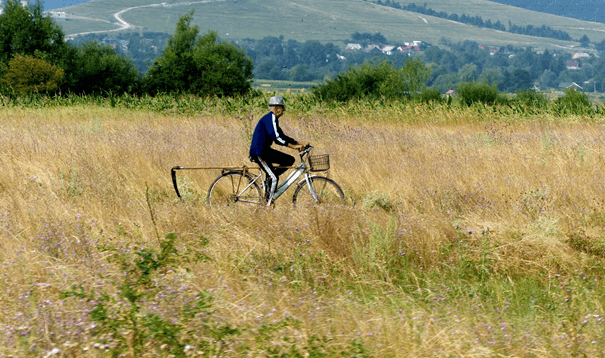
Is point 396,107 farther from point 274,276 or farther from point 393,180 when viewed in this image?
point 274,276

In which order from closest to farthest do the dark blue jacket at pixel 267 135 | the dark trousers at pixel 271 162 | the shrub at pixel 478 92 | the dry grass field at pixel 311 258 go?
the dry grass field at pixel 311 258 → the dark blue jacket at pixel 267 135 → the dark trousers at pixel 271 162 → the shrub at pixel 478 92

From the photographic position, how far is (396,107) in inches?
787

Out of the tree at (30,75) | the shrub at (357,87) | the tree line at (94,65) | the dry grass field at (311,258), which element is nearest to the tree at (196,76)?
the tree line at (94,65)

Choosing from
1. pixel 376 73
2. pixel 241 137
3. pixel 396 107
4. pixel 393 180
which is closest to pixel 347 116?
pixel 396 107

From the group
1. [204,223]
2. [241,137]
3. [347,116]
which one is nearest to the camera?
[204,223]

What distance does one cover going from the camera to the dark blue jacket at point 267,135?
731cm

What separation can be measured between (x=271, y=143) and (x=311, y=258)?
216cm

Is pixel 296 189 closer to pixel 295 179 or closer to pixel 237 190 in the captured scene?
pixel 295 179

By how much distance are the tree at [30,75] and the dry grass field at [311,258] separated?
1156 inches

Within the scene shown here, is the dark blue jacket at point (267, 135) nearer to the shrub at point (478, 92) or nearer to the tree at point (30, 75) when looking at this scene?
the shrub at point (478, 92)

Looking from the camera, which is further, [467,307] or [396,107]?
[396,107]

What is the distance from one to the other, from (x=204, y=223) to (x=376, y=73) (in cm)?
3333

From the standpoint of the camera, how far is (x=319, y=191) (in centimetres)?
784

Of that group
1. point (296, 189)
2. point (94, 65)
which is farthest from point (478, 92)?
point (94, 65)
